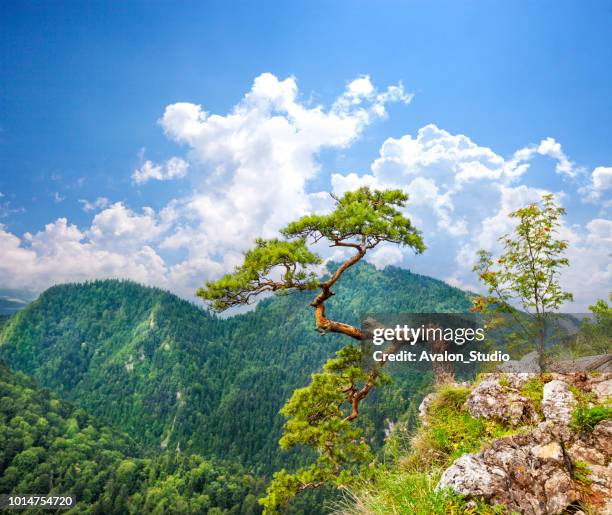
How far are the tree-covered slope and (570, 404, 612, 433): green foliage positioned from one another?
89292mm

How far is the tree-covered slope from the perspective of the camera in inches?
3172

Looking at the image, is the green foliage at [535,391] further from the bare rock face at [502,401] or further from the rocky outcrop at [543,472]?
the rocky outcrop at [543,472]

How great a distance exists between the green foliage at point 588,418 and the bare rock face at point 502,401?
122 centimetres

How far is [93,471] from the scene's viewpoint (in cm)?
8881

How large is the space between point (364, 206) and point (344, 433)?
15.9 feet

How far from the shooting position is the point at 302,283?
8367 millimetres

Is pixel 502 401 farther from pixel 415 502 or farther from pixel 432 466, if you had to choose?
pixel 415 502

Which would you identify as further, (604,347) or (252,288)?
(604,347)

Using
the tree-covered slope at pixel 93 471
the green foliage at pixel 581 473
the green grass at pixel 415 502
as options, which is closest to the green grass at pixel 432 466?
the green grass at pixel 415 502

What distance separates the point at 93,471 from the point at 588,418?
107332mm

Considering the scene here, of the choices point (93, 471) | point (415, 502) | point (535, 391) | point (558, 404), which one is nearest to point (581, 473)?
point (558, 404)

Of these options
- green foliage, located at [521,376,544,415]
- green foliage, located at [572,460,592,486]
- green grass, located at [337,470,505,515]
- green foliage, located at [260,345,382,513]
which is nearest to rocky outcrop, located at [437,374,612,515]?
green foliage, located at [572,460,592,486]

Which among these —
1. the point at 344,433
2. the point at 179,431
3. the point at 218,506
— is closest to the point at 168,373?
the point at 179,431

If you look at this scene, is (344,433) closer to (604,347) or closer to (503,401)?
(503,401)
